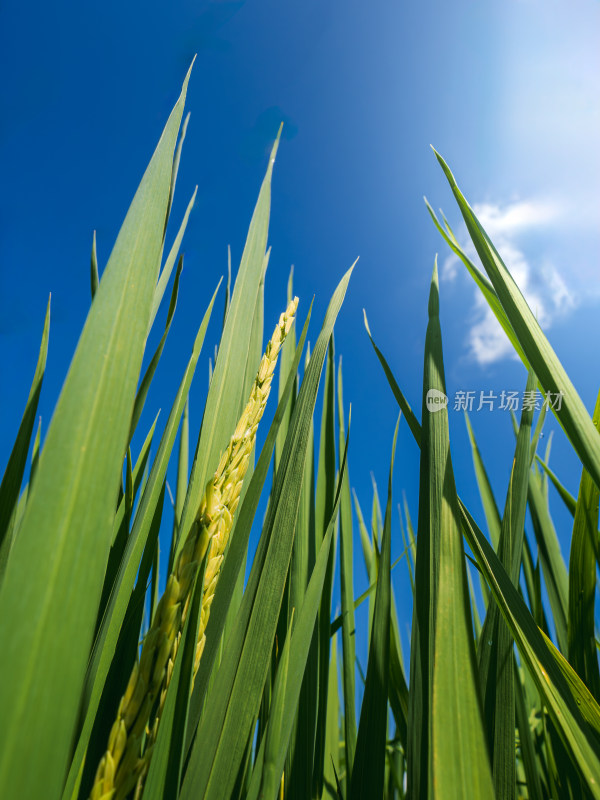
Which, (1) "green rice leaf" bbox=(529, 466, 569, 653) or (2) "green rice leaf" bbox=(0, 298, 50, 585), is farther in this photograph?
(1) "green rice leaf" bbox=(529, 466, 569, 653)

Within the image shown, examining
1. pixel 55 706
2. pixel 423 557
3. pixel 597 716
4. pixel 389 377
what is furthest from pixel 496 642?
pixel 55 706

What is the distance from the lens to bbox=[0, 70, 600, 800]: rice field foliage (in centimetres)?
20

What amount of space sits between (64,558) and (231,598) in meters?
0.17

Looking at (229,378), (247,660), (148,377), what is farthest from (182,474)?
(247,660)

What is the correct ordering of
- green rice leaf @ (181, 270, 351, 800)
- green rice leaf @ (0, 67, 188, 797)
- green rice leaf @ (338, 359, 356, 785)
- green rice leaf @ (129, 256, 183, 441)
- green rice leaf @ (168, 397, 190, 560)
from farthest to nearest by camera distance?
1. green rice leaf @ (168, 397, 190, 560)
2. green rice leaf @ (338, 359, 356, 785)
3. green rice leaf @ (129, 256, 183, 441)
4. green rice leaf @ (181, 270, 351, 800)
5. green rice leaf @ (0, 67, 188, 797)

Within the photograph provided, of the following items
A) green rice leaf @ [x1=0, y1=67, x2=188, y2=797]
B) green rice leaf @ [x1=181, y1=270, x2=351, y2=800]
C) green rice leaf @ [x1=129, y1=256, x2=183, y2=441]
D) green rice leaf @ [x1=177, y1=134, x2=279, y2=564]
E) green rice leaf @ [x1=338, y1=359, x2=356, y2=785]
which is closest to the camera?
green rice leaf @ [x1=0, y1=67, x2=188, y2=797]

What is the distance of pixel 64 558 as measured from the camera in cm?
20

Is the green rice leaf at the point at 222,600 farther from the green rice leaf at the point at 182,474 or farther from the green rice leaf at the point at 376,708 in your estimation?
the green rice leaf at the point at 182,474

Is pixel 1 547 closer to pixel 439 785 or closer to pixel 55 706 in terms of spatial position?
pixel 55 706

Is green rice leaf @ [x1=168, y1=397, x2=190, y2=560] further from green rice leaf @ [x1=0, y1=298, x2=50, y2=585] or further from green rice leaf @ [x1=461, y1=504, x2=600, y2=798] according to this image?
green rice leaf @ [x1=461, y1=504, x2=600, y2=798]

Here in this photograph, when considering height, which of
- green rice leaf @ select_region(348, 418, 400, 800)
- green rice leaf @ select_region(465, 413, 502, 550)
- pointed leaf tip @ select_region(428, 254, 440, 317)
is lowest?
green rice leaf @ select_region(348, 418, 400, 800)

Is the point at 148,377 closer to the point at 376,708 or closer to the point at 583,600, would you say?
the point at 376,708

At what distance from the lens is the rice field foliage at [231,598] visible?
0.64ft

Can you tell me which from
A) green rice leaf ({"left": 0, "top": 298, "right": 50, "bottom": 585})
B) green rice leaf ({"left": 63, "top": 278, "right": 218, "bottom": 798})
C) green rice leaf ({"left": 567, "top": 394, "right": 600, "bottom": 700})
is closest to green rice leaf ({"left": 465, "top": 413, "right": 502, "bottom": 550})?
green rice leaf ({"left": 567, "top": 394, "right": 600, "bottom": 700})
